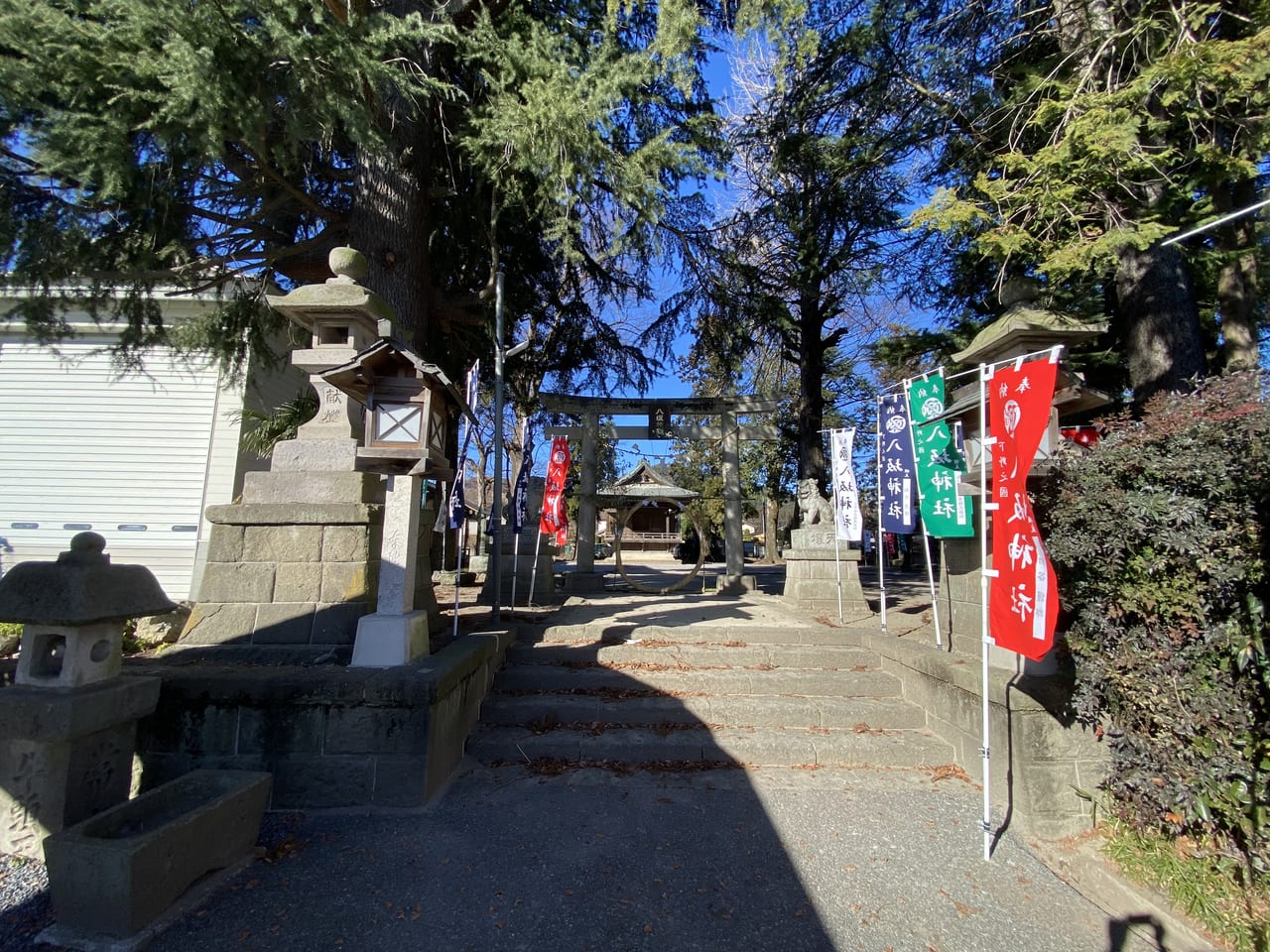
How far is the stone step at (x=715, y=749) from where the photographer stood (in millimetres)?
4242

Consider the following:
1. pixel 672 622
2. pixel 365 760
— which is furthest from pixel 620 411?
pixel 365 760

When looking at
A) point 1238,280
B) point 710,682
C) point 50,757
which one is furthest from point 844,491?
point 50,757

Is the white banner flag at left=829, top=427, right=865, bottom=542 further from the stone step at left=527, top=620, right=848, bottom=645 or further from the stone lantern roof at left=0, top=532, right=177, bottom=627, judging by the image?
the stone lantern roof at left=0, top=532, right=177, bottom=627

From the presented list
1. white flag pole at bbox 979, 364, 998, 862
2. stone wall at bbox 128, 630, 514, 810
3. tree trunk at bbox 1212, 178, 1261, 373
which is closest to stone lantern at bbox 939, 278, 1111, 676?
white flag pole at bbox 979, 364, 998, 862

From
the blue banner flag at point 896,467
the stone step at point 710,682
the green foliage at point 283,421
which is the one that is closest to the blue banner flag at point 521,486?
the green foliage at point 283,421

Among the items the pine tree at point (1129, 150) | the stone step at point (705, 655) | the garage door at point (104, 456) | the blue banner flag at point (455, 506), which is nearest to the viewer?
the pine tree at point (1129, 150)

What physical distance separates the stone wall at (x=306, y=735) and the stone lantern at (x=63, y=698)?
0.46m

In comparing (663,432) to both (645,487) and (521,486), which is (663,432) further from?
(521,486)

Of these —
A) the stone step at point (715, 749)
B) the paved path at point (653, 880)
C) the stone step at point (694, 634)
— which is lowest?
the paved path at point (653, 880)

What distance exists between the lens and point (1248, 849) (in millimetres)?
2670

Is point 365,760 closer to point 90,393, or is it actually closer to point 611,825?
point 611,825

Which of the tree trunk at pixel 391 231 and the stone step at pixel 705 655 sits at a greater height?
the tree trunk at pixel 391 231

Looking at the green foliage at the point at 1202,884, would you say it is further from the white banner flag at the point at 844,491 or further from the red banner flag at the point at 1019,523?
the white banner flag at the point at 844,491

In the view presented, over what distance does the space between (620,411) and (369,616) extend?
7.87 meters
